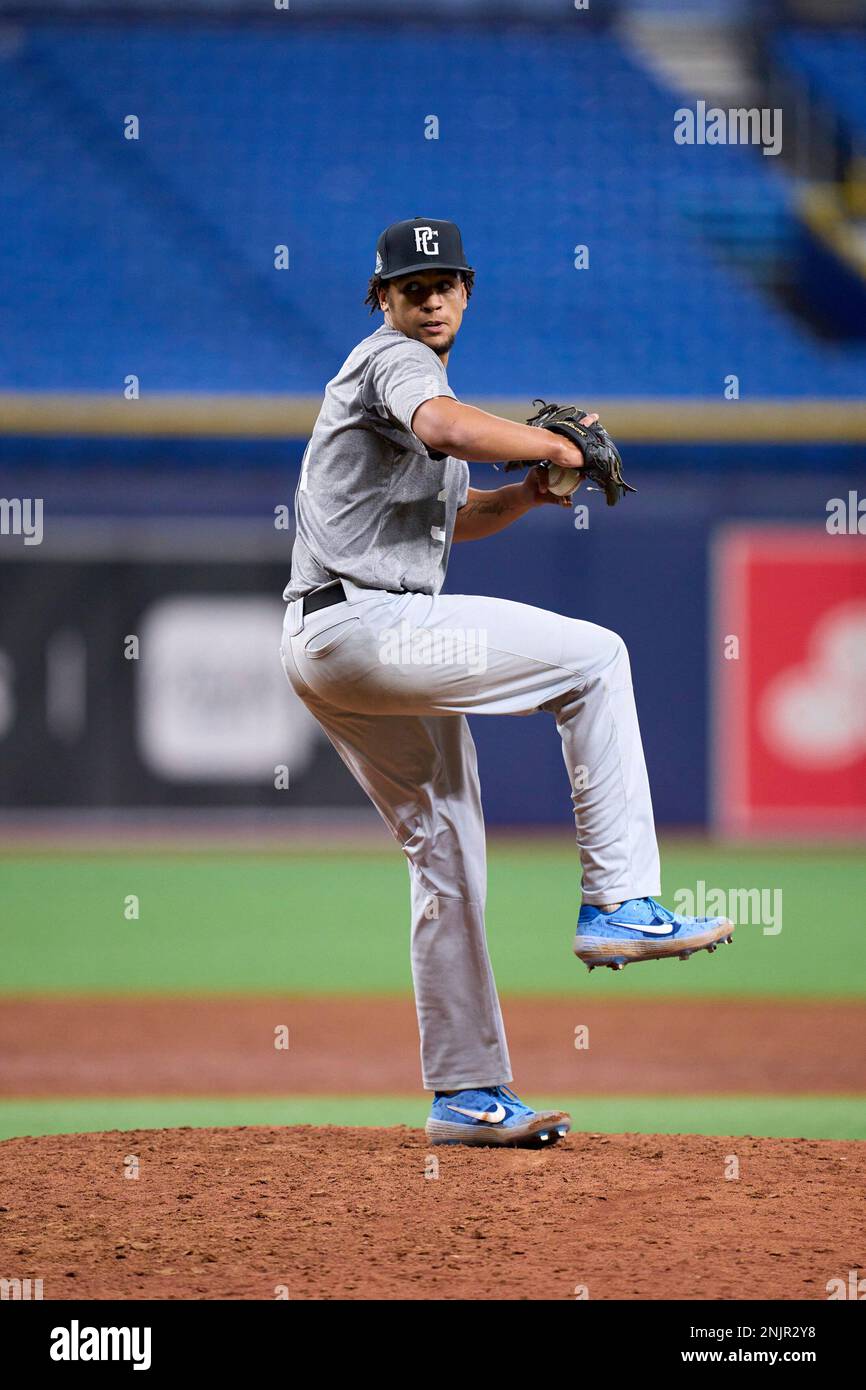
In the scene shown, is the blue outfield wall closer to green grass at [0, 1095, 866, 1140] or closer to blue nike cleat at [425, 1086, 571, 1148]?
green grass at [0, 1095, 866, 1140]

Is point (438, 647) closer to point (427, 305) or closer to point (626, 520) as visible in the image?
point (427, 305)

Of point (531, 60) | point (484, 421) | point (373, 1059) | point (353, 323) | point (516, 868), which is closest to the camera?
point (484, 421)

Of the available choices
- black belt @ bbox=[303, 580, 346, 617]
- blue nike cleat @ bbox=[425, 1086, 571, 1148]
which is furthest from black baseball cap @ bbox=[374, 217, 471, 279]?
blue nike cleat @ bbox=[425, 1086, 571, 1148]

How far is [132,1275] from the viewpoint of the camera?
339 cm

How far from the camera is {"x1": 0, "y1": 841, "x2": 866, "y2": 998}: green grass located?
874 cm

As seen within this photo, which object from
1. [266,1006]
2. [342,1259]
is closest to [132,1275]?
[342,1259]

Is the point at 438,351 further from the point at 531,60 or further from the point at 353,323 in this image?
the point at 531,60

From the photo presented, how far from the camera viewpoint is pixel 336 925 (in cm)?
1040

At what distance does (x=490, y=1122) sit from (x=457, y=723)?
3.33ft

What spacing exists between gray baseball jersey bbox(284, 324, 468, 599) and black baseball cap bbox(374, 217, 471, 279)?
0.16 meters

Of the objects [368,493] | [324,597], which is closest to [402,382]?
[368,493]

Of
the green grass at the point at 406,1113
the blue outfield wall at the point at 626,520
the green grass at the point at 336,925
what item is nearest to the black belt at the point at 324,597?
the green grass at the point at 406,1113

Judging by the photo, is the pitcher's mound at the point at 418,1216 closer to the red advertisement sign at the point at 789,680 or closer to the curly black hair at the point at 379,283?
the curly black hair at the point at 379,283

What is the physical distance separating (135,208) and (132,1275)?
14.1 m
